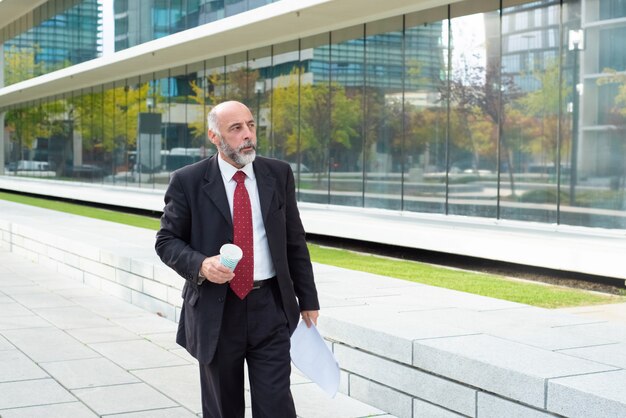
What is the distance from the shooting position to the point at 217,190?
4301mm

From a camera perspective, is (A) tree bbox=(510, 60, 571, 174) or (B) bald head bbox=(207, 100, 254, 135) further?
(A) tree bbox=(510, 60, 571, 174)

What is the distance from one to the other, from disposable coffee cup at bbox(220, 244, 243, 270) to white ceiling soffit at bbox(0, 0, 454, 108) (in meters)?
15.1

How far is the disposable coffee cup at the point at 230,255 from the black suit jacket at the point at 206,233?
32 cm

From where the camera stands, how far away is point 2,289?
1210 centimetres

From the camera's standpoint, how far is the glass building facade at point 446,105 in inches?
595

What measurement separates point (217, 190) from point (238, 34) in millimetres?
20480

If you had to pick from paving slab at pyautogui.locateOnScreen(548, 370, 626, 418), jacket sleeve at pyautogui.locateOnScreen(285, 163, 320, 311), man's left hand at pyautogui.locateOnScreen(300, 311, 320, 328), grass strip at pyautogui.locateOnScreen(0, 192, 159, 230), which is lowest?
grass strip at pyautogui.locateOnScreen(0, 192, 159, 230)

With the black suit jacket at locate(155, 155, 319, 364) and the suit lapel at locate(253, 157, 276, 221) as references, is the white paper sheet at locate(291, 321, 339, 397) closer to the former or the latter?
the black suit jacket at locate(155, 155, 319, 364)

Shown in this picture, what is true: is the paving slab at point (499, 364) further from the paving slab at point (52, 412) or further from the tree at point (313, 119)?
the tree at point (313, 119)

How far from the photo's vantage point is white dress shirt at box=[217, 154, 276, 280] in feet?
14.2

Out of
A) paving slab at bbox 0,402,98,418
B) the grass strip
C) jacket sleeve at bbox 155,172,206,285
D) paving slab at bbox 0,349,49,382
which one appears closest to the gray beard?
jacket sleeve at bbox 155,172,206,285

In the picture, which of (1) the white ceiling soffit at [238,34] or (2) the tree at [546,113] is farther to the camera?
(1) the white ceiling soffit at [238,34]

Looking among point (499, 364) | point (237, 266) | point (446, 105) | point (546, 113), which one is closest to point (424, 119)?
point (446, 105)

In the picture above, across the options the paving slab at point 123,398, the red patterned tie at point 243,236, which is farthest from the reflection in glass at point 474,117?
the red patterned tie at point 243,236
